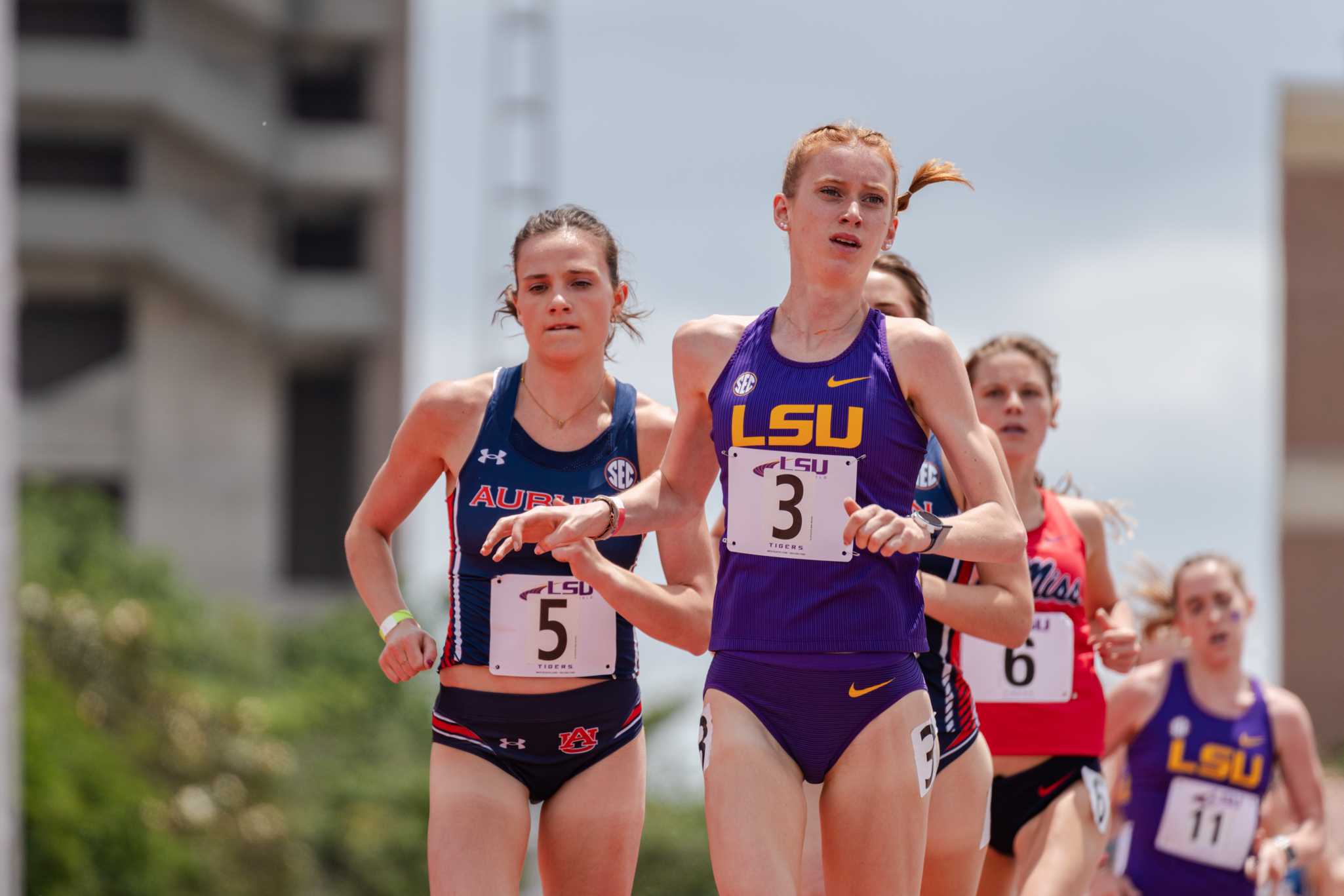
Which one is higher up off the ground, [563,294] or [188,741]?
[563,294]

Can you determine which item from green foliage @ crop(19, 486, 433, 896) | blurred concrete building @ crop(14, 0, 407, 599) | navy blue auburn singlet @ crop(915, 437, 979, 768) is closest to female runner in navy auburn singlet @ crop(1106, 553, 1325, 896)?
navy blue auburn singlet @ crop(915, 437, 979, 768)

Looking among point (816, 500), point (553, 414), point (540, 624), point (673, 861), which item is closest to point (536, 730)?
point (540, 624)

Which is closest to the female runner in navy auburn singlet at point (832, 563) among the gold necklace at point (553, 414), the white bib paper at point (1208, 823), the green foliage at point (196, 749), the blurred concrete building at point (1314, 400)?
the gold necklace at point (553, 414)

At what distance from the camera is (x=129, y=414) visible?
4228cm

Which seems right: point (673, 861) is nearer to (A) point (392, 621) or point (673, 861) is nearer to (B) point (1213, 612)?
(B) point (1213, 612)

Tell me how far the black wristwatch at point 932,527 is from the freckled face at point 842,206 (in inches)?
26.6

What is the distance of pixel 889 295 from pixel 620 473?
3.52 feet

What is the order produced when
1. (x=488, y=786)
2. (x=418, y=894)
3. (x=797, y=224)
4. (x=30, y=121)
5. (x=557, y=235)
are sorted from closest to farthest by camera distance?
(x=797, y=224)
(x=488, y=786)
(x=557, y=235)
(x=418, y=894)
(x=30, y=121)

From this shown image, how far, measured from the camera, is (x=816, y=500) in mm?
4398

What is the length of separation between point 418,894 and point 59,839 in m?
10.1

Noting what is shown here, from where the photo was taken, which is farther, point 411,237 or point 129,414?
point 411,237

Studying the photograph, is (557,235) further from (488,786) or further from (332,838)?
(332,838)

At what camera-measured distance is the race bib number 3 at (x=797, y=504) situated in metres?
4.40

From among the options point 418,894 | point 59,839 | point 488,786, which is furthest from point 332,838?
point 488,786
